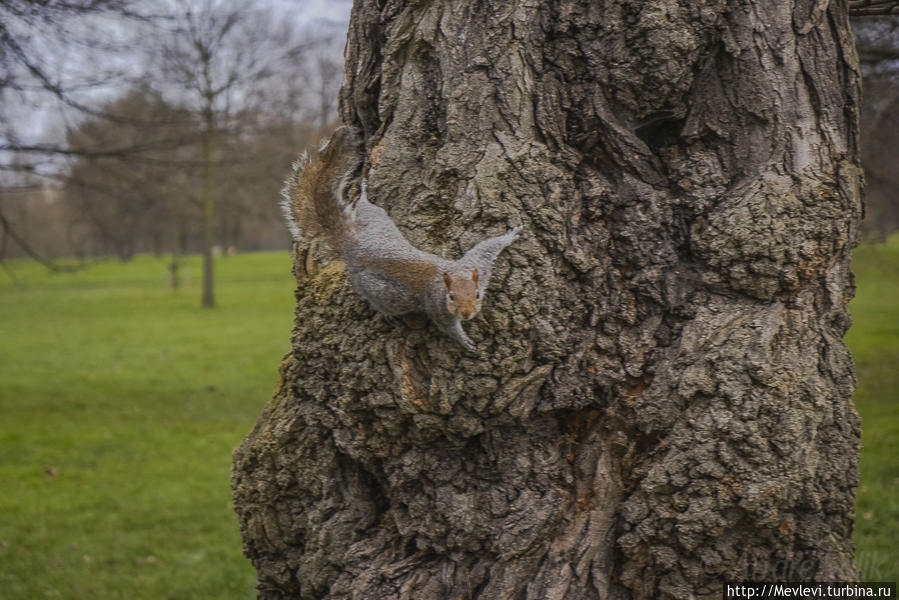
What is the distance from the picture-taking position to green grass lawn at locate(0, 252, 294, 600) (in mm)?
3535

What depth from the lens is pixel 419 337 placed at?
5.48 feet

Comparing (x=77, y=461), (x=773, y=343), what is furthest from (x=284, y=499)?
(x=77, y=461)

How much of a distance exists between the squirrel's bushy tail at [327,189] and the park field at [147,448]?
2163 millimetres

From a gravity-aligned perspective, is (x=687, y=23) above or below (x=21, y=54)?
below

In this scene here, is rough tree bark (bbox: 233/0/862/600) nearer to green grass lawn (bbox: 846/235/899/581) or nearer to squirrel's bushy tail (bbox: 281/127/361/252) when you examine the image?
squirrel's bushy tail (bbox: 281/127/361/252)

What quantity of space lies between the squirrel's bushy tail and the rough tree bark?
0.18 m

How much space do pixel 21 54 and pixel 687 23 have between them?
4.28 meters

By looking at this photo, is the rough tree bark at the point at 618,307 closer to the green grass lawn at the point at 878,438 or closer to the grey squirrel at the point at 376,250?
the grey squirrel at the point at 376,250

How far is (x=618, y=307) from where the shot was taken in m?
1.69

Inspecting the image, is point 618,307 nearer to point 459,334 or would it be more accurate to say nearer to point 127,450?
point 459,334

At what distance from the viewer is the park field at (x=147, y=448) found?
3.51 m

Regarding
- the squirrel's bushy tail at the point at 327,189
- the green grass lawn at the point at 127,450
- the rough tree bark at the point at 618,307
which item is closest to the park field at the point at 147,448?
the green grass lawn at the point at 127,450

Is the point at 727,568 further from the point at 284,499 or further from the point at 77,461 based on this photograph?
the point at 77,461

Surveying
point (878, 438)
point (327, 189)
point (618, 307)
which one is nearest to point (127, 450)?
point (327, 189)
